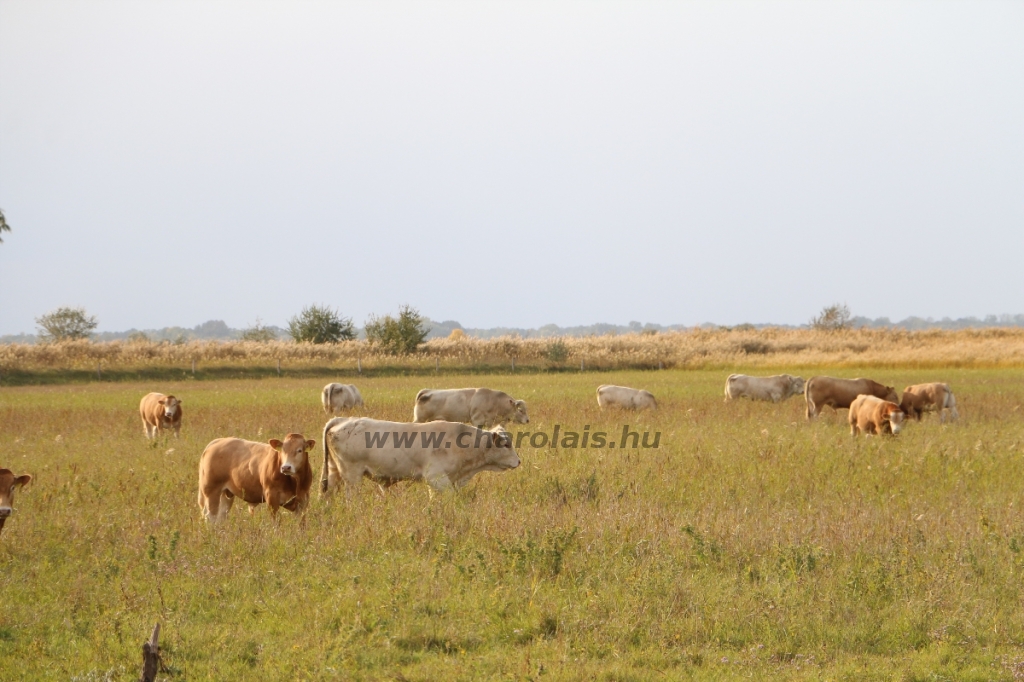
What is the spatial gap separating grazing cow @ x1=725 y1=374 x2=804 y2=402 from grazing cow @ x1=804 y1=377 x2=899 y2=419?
5.65 meters

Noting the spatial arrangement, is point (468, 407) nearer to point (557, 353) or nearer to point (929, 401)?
point (929, 401)

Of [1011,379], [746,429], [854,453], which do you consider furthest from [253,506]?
[1011,379]

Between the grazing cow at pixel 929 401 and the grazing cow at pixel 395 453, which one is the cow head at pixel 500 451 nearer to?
the grazing cow at pixel 395 453

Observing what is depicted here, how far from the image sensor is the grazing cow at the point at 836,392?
23281 mm

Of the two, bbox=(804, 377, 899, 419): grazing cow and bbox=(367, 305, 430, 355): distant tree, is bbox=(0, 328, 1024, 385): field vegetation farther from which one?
bbox=(804, 377, 899, 419): grazing cow

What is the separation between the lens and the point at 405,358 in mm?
52031

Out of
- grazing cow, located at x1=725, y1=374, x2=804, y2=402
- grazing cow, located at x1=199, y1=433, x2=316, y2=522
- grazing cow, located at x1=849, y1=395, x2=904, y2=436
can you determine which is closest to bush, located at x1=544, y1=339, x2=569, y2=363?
grazing cow, located at x1=725, y1=374, x2=804, y2=402

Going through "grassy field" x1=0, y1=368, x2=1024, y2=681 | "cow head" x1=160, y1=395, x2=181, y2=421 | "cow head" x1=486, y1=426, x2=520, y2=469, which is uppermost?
"cow head" x1=160, y1=395, x2=181, y2=421

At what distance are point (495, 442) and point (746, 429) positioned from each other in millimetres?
8766

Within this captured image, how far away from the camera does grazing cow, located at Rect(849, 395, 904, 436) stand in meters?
17.6

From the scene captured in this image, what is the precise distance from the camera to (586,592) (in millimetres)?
7766

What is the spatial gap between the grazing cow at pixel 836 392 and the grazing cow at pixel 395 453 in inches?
551

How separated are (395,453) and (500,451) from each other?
153 centimetres

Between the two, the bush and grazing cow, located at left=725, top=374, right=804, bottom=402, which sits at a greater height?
the bush
